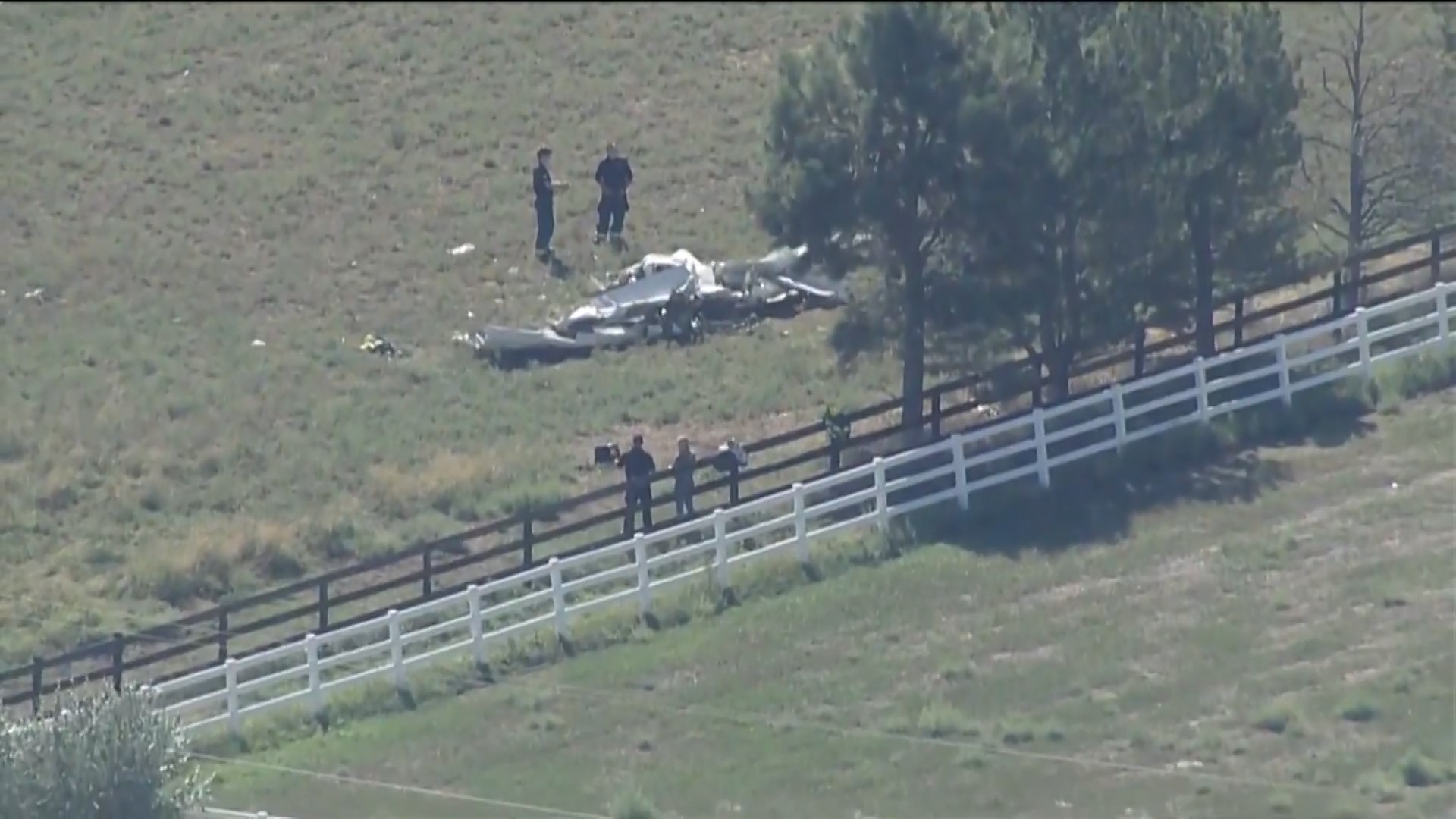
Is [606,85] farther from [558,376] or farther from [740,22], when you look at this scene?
[558,376]

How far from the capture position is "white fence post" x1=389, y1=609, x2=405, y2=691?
25594mm

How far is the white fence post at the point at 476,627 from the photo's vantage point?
25891 millimetres

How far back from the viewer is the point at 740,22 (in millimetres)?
57656

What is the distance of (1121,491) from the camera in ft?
93.9

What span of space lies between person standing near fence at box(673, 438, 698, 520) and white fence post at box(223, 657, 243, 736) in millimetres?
4797

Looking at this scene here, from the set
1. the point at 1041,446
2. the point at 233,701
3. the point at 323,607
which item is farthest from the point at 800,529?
the point at 233,701

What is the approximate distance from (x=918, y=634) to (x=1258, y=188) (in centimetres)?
880

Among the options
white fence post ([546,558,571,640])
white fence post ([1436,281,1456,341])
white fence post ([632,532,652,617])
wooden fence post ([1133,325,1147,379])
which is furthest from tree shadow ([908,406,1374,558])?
white fence post ([546,558,571,640])

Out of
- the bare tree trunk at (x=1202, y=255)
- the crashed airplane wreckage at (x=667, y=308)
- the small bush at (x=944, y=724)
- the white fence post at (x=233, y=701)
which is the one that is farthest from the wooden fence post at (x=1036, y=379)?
the white fence post at (x=233, y=701)

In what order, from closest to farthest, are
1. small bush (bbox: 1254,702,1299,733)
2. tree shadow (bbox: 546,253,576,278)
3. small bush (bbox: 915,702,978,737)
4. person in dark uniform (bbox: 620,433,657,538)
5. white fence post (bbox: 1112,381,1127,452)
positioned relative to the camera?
1. small bush (bbox: 1254,702,1299,733)
2. small bush (bbox: 915,702,978,737)
3. person in dark uniform (bbox: 620,433,657,538)
4. white fence post (bbox: 1112,381,1127,452)
5. tree shadow (bbox: 546,253,576,278)

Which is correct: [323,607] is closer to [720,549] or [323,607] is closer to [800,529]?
[720,549]

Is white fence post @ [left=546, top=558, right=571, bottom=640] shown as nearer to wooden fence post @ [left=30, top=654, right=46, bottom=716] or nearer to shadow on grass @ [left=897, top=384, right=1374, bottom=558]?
shadow on grass @ [left=897, top=384, right=1374, bottom=558]

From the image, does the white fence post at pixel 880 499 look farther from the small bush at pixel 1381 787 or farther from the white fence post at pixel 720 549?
the small bush at pixel 1381 787

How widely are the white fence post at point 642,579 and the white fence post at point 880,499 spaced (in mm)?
2339
